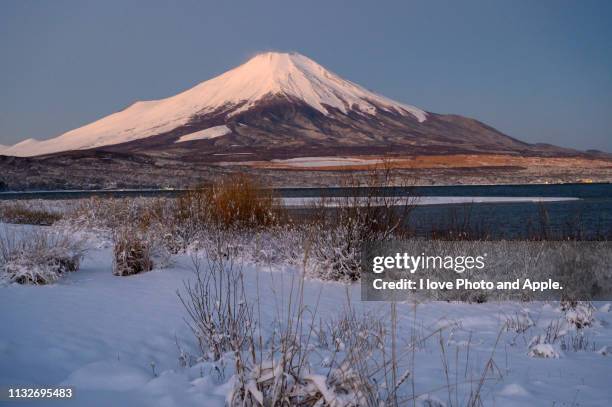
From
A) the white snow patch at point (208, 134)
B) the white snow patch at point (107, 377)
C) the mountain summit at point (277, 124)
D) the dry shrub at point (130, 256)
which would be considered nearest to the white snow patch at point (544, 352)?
the white snow patch at point (107, 377)

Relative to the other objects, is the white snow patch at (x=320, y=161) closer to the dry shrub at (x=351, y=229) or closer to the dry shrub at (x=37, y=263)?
the dry shrub at (x=351, y=229)

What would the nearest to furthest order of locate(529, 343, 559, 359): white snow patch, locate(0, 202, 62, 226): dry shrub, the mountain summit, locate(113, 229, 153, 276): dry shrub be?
locate(529, 343, 559, 359): white snow patch, locate(113, 229, 153, 276): dry shrub, locate(0, 202, 62, 226): dry shrub, the mountain summit

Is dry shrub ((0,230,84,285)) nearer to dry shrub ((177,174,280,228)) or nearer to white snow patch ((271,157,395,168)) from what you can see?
dry shrub ((177,174,280,228))

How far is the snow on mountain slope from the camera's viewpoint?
120 metres

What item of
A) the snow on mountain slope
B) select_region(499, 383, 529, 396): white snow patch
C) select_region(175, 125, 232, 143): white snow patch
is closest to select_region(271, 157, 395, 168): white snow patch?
select_region(175, 125, 232, 143): white snow patch

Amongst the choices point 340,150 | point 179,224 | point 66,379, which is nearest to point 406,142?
point 340,150

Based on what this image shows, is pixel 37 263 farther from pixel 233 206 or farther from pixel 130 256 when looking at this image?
pixel 233 206

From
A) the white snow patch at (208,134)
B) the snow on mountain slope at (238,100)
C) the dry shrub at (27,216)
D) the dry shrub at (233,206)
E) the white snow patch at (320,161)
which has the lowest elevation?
the dry shrub at (27,216)

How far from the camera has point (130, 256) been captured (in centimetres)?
760

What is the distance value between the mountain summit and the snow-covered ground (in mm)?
63726

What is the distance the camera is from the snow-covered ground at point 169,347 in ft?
9.87

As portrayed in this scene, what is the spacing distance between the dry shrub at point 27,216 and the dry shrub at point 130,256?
8.64 m

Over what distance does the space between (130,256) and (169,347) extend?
11.3 ft

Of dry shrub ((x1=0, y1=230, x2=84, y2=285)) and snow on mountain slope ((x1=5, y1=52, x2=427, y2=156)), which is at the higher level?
snow on mountain slope ((x1=5, y1=52, x2=427, y2=156))
